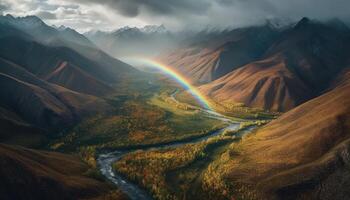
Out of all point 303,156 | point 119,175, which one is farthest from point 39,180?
point 303,156

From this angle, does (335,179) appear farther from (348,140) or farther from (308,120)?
(308,120)

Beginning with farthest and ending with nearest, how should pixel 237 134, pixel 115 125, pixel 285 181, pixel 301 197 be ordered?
pixel 115 125 → pixel 237 134 → pixel 285 181 → pixel 301 197

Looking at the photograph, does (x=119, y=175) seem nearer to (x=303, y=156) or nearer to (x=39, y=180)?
(x=39, y=180)

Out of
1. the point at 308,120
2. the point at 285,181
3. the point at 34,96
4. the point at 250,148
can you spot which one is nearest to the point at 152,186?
the point at 285,181

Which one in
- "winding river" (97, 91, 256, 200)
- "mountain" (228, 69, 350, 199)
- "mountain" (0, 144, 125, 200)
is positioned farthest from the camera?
"winding river" (97, 91, 256, 200)

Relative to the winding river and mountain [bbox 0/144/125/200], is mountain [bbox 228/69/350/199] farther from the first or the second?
mountain [bbox 0/144/125/200]

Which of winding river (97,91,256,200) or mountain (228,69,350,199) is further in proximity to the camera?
winding river (97,91,256,200)

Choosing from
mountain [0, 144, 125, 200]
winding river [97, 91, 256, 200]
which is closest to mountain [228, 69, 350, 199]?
winding river [97, 91, 256, 200]
